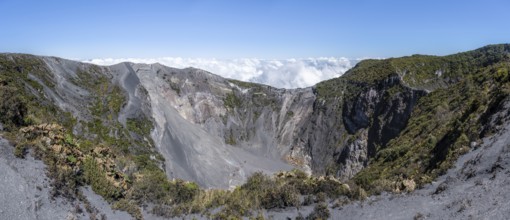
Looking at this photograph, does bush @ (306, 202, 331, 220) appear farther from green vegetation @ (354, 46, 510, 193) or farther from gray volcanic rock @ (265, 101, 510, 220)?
green vegetation @ (354, 46, 510, 193)

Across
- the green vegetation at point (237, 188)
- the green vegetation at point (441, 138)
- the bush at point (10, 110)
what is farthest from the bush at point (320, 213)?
the bush at point (10, 110)

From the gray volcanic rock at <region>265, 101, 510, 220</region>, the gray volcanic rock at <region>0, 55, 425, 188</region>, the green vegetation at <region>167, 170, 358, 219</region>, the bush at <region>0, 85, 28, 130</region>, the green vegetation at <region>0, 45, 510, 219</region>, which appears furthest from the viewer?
the gray volcanic rock at <region>0, 55, 425, 188</region>

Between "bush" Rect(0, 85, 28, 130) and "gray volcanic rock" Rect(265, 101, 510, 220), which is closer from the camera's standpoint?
"gray volcanic rock" Rect(265, 101, 510, 220)

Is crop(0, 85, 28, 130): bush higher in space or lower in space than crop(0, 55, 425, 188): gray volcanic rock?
higher

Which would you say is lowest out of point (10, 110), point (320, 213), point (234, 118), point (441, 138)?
point (234, 118)

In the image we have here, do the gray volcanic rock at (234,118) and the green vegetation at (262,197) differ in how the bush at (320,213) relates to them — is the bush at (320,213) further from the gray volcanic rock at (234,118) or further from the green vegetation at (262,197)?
the gray volcanic rock at (234,118)

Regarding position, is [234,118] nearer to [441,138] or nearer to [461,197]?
[441,138]

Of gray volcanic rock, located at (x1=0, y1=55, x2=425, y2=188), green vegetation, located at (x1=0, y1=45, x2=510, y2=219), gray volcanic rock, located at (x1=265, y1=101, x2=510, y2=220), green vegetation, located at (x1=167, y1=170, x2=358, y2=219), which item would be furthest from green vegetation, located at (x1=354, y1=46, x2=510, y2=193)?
gray volcanic rock, located at (x1=0, y1=55, x2=425, y2=188)

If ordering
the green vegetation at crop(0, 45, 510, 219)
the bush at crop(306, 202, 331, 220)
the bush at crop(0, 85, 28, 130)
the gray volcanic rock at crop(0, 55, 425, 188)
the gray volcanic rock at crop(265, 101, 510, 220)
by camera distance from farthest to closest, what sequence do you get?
the gray volcanic rock at crop(0, 55, 425, 188)
the bush at crop(0, 85, 28, 130)
the green vegetation at crop(0, 45, 510, 219)
the bush at crop(306, 202, 331, 220)
the gray volcanic rock at crop(265, 101, 510, 220)

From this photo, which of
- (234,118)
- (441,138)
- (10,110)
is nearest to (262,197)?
(441,138)

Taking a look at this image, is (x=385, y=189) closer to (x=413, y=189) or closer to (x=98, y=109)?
(x=413, y=189)

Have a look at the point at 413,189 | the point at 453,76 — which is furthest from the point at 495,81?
the point at 453,76
